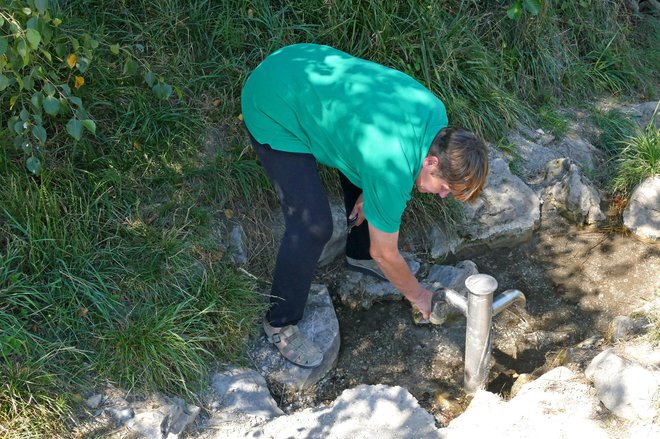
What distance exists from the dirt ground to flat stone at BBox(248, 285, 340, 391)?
0.21 ft

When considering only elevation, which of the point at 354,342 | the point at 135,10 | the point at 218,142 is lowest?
the point at 354,342

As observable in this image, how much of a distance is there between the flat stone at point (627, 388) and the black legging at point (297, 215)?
1.26 metres

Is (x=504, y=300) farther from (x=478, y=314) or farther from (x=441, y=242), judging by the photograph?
(x=441, y=242)

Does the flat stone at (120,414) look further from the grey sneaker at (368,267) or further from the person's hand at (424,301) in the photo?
the grey sneaker at (368,267)

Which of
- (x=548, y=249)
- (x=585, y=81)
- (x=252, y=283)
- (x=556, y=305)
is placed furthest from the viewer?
(x=585, y=81)

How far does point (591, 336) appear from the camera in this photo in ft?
11.7

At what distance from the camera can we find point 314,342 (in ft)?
11.2

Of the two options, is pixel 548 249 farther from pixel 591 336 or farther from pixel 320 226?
pixel 320 226

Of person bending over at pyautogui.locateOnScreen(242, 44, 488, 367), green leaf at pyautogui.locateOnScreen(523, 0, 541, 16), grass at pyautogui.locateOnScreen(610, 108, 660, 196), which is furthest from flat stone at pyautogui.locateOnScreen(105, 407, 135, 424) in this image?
green leaf at pyautogui.locateOnScreen(523, 0, 541, 16)

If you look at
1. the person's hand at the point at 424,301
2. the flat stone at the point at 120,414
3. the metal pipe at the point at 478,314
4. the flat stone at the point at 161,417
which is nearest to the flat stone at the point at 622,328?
the metal pipe at the point at 478,314

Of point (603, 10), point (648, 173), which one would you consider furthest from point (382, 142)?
point (603, 10)

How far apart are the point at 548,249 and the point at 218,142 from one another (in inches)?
78.8

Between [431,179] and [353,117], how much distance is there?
1.20ft

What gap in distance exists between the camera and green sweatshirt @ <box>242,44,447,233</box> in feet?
8.37
